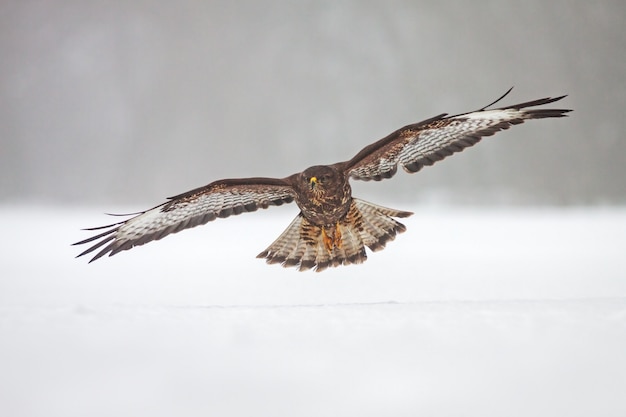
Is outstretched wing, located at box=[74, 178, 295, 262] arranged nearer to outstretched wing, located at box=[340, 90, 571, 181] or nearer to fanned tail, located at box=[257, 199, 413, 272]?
fanned tail, located at box=[257, 199, 413, 272]

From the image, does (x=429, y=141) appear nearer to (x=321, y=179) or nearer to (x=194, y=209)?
(x=321, y=179)

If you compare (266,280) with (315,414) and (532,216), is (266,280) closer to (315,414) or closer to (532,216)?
(315,414)

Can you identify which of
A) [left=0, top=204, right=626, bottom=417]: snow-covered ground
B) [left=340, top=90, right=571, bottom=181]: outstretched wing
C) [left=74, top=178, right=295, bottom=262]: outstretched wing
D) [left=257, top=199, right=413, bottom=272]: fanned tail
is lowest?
[left=0, top=204, right=626, bottom=417]: snow-covered ground

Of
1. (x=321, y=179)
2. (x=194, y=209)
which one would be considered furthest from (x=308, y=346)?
(x=194, y=209)

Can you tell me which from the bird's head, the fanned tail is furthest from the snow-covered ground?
the bird's head

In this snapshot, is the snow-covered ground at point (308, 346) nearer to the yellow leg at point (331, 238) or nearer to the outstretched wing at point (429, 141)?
the yellow leg at point (331, 238)

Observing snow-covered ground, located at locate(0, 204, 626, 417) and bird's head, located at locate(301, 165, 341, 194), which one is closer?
snow-covered ground, located at locate(0, 204, 626, 417)

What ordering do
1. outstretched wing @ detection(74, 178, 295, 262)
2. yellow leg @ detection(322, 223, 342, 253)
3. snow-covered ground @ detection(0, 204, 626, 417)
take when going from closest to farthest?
1. snow-covered ground @ detection(0, 204, 626, 417)
2. outstretched wing @ detection(74, 178, 295, 262)
3. yellow leg @ detection(322, 223, 342, 253)
